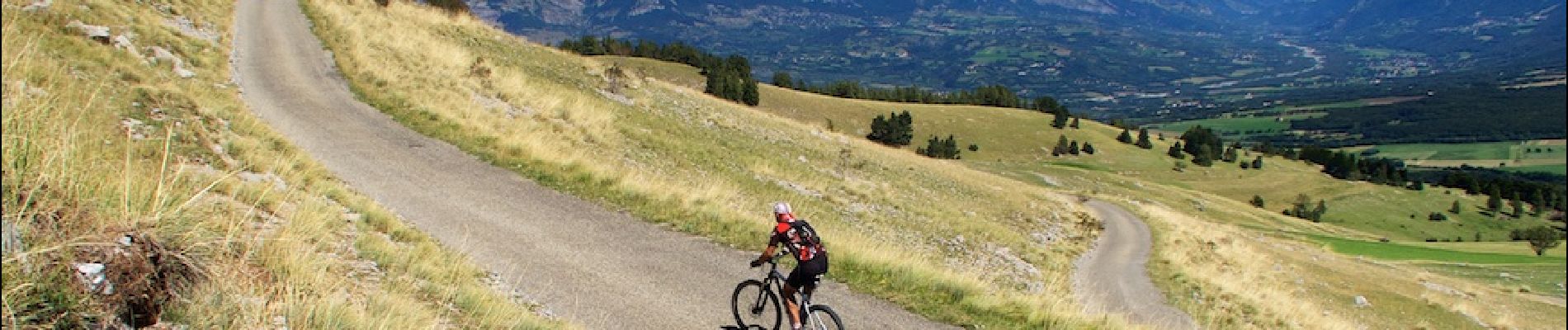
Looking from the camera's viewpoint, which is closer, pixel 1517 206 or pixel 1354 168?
pixel 1517 206

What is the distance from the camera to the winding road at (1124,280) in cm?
2111

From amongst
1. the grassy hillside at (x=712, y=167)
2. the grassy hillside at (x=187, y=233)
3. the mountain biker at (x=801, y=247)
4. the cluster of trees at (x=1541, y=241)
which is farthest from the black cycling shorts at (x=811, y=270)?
the cluster of trees at (x=1541, y=241)

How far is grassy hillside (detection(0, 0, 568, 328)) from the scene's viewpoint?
4.45 m

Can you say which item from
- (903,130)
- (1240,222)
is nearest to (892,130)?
(903,130)

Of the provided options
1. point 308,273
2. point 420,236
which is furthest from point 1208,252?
point 308,273

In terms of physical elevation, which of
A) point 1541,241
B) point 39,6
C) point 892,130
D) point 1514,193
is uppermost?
point 39,6

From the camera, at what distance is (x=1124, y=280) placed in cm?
2831

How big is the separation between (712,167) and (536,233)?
1225 centimetres

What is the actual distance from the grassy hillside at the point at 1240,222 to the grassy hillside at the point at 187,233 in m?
21.2

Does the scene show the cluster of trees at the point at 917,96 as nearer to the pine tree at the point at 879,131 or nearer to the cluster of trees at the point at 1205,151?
the cluster of trees at the point at 1205,151

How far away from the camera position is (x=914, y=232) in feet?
79.5

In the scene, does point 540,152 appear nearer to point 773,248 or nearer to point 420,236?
point 420,236

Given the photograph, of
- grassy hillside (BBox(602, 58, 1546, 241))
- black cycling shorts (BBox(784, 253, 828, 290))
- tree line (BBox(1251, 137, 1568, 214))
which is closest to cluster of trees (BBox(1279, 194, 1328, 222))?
grassy hillside (BBox(602, 58, 1546, 241))

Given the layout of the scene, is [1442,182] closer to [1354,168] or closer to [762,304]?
[1354,168]
